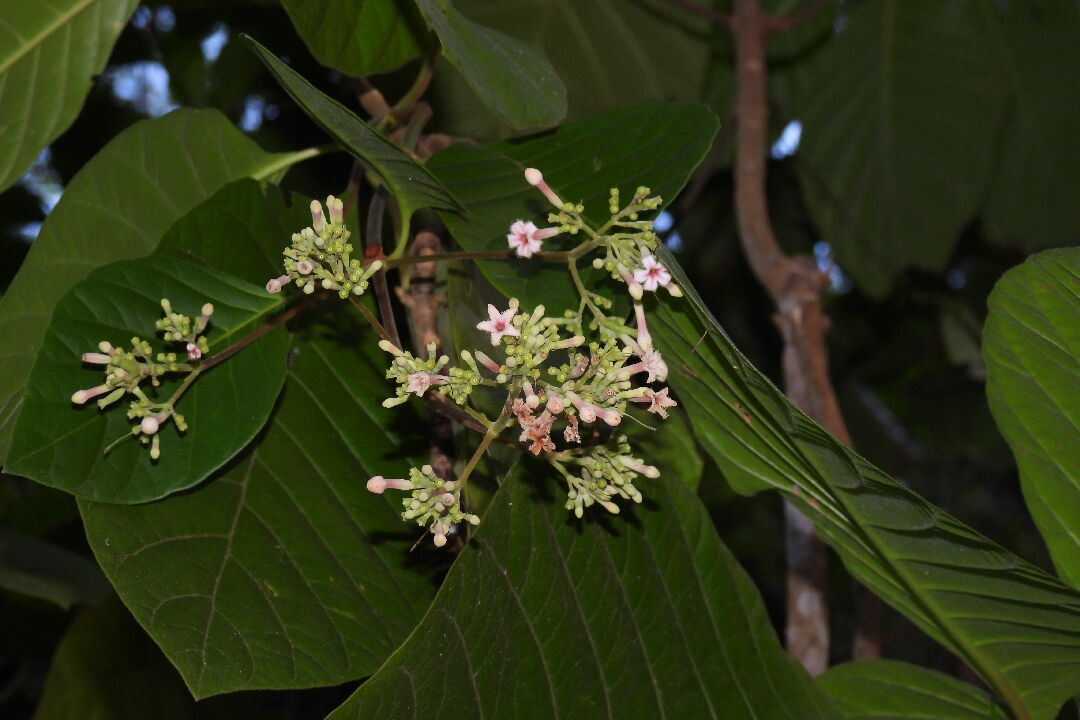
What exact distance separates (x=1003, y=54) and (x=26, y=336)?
2.01 m

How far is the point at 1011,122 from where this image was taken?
2172 millimetres

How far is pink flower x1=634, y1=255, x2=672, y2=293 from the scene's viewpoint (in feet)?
2.12

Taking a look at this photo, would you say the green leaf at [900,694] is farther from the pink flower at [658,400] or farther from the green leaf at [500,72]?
the green leaf at [500,72]

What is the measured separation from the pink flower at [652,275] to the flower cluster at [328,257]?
0.18 meters

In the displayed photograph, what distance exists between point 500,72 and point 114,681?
2.59 feet

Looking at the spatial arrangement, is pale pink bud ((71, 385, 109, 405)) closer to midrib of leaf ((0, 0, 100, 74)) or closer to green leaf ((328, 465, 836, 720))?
green leaf ((328, 465, 836, 720))

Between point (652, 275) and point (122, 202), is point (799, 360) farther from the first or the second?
point (122, 202)

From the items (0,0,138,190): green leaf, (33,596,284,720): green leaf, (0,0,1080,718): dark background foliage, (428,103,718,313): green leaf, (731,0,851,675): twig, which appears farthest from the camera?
(0,0,1080,718): dark background foliage

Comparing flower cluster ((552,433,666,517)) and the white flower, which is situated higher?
the white flower

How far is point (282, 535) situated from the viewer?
2.54 ft

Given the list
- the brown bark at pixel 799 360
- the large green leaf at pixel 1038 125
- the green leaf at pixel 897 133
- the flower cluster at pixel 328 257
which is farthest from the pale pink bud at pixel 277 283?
the large green leaf at pixel 1038 125

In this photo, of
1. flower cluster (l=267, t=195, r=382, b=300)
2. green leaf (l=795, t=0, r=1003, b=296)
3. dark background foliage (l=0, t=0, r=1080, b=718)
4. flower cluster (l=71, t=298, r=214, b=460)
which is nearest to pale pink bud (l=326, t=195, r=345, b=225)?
flower cluster (l=267, t=195, r=382, b=300)

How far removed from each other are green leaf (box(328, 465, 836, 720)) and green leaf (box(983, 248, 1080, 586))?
26cm

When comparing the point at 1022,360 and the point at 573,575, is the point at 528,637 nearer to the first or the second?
the point at 573,575
